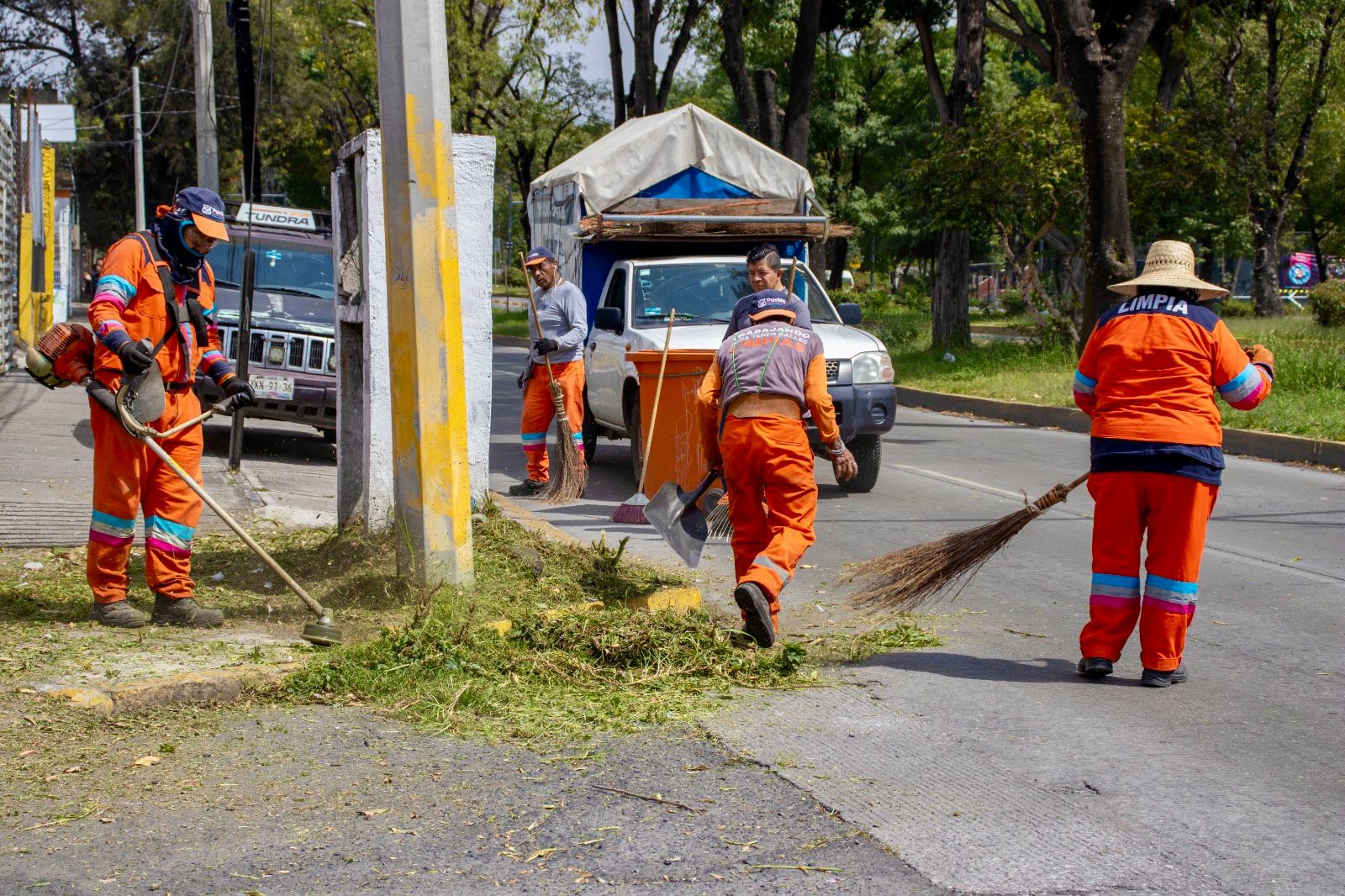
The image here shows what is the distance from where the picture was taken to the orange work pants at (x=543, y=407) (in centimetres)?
1037

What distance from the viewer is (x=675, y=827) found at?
3.89 metres

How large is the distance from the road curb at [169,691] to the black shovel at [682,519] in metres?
1.88

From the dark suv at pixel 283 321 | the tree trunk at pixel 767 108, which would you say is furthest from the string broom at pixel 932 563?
the tree trunk at pixel 767 108

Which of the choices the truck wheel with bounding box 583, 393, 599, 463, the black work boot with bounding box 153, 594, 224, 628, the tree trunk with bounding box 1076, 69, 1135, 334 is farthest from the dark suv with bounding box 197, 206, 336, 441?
the tree trunk with bounding box 1076, 69, 1135, 334

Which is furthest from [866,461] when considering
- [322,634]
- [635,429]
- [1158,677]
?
[322,634]

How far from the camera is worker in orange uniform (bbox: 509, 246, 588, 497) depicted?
10344 millimetres

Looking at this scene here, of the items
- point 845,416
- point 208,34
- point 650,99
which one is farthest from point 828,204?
point 845,416

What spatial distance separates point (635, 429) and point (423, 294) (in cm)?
480

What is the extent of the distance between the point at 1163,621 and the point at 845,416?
201 inches

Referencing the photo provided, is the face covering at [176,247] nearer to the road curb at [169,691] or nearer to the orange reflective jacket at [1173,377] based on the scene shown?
the road curb at [169,691]

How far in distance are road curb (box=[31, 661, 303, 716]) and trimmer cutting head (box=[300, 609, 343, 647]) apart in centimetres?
36

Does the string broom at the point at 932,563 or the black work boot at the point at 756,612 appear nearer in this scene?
the black work boot at the point at 756,612

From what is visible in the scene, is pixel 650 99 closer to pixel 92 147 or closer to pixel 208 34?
pixel 208 34

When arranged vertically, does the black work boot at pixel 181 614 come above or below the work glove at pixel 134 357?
below
